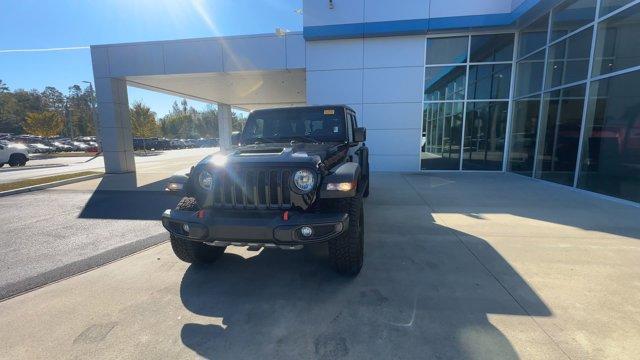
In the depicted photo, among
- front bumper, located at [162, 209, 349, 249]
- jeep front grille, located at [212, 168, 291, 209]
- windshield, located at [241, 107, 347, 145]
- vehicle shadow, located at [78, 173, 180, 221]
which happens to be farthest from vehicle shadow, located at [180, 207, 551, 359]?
vehicle shadow, located at [78, 173, 180, 221]

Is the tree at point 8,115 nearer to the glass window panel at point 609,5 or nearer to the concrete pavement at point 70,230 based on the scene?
the concrete pavement at point 70,230

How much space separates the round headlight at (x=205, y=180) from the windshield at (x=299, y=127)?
1.43 metres

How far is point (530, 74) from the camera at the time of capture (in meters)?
9.68

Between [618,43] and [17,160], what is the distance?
26.4 metres

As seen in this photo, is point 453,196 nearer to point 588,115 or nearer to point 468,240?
point 468,240

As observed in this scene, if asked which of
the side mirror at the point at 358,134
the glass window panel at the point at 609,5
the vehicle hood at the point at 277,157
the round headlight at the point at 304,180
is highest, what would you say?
the glass window panel at the point at 609,5

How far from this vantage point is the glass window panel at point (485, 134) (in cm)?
1068

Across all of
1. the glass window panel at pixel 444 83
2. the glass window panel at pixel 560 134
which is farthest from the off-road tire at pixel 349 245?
the glass window panel at pixel 444 83

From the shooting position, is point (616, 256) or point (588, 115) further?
point (588, 115)

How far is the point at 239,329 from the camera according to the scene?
2385mm

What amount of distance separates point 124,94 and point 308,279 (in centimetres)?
1299

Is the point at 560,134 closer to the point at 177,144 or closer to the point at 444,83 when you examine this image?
the point at 444,83

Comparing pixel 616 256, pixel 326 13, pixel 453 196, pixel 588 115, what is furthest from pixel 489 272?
pixel 326 13

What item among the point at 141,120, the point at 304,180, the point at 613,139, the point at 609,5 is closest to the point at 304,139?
the point at 304,180
